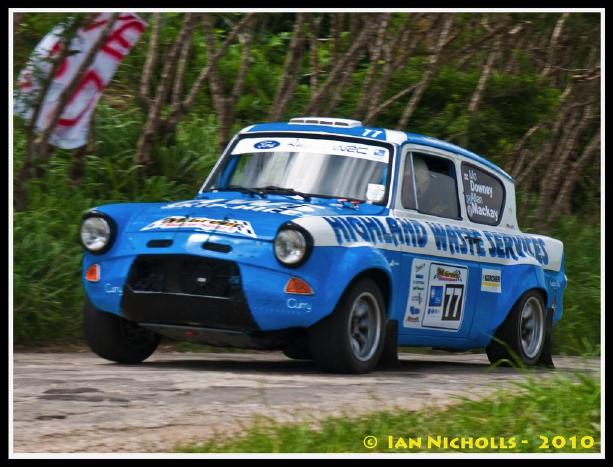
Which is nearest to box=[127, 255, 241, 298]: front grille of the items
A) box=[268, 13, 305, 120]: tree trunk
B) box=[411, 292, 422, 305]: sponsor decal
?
box=[411, 292, 422, 305]: sponsor decal

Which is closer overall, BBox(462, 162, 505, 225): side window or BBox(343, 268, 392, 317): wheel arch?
BBox(343, 268, 392, 317): wheel arch

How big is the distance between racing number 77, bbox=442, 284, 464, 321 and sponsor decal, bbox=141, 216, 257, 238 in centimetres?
190

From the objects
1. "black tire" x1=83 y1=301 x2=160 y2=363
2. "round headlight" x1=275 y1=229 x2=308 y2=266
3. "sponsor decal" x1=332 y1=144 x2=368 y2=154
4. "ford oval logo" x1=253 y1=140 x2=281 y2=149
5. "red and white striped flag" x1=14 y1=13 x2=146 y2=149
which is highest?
"red and white striped flag" x1=14 y1=13 x2=146 y2=149

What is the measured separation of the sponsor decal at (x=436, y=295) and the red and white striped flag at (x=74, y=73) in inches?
174

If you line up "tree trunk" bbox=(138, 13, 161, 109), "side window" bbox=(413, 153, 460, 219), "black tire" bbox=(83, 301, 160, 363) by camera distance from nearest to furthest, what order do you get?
"black tire" bbox=(83, 301, 160, 363), "side window" bbox=(413, 153, 460, 219), "tree trunk" bbox=(138, 13, 161, 109)

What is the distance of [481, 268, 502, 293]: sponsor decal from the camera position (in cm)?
952

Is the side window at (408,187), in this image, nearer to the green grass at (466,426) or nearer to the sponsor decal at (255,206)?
the sponsor decal at (255,206)

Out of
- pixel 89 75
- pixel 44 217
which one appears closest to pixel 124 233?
pixel 44 217

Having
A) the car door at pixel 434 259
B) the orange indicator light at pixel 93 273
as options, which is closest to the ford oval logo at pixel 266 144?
the car door at pixel 434 259

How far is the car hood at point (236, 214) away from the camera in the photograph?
25.7 ft

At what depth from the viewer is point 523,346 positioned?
1009cm

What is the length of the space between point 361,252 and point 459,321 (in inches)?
61.6

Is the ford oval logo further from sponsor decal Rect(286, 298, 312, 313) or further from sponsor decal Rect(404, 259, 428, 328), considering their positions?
sponsor decal Rect(286, 298, 312, 313)

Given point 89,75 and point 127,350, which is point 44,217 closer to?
point 89,75
